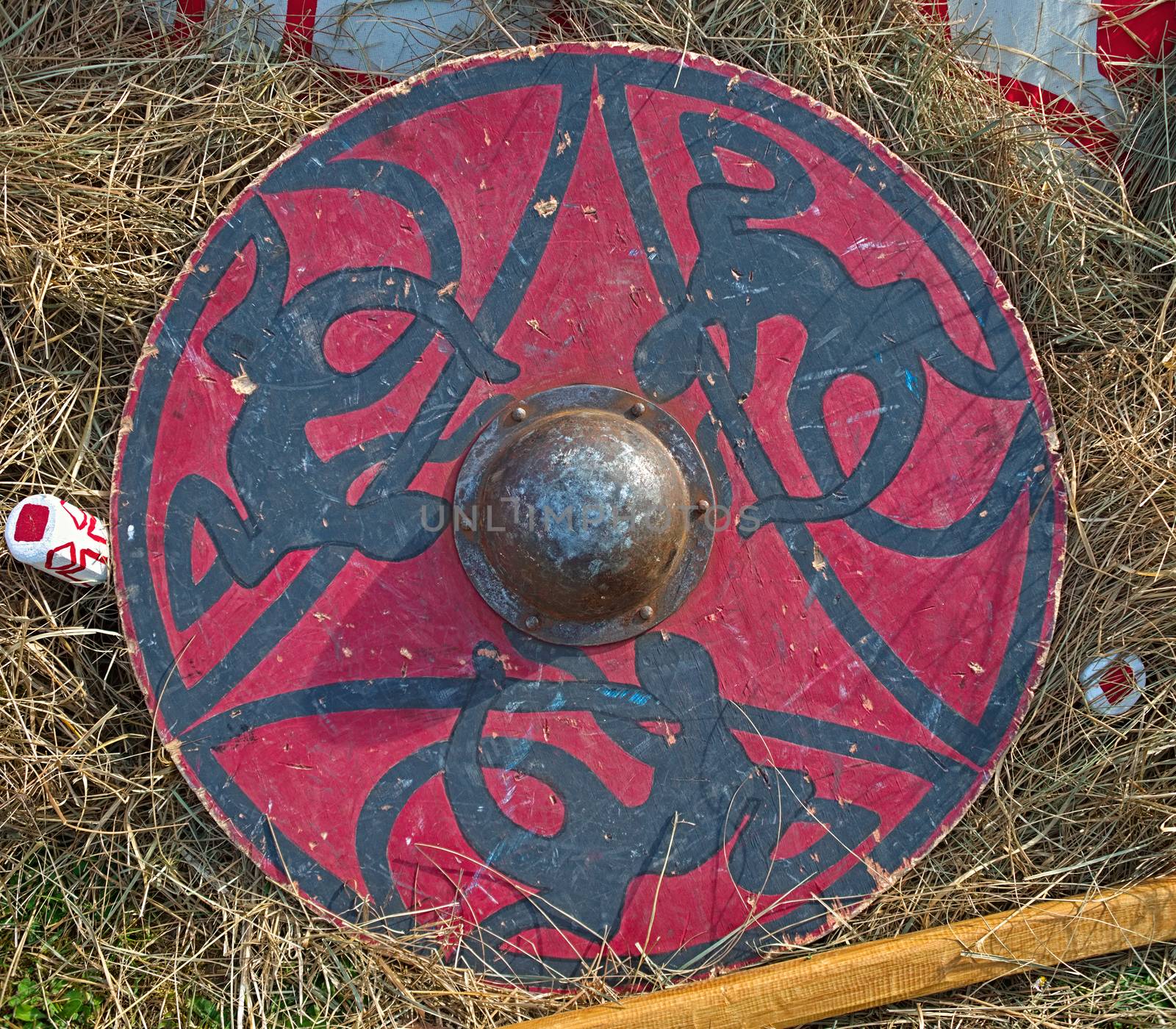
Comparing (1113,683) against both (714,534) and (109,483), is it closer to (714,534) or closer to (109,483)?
(714,534)

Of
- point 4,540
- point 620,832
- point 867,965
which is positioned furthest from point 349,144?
point 867,965

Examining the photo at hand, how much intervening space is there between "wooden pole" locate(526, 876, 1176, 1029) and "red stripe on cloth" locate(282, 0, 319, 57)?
1913 mm

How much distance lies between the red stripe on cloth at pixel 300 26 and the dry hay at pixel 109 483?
0.05 m

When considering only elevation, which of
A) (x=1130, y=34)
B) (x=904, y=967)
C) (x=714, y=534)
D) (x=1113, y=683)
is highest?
(x=1130, y=34)

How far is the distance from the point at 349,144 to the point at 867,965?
1691 mm

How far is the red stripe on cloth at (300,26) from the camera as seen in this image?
1.85m

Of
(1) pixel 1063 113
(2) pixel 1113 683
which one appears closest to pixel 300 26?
(1) pixel 1063 113

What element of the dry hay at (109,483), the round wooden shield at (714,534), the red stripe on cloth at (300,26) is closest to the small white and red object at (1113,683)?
the dry hay at (109,483)

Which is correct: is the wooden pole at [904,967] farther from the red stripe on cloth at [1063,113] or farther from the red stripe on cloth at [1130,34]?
the red stripe on cloth at [1130,34]

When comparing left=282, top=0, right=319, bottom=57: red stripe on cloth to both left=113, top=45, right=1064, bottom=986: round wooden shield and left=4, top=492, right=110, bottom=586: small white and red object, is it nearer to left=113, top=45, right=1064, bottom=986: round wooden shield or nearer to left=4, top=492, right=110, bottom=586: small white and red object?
left=113, top=45, right=1064, bottom=986: round wooden shield

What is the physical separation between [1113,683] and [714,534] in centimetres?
87

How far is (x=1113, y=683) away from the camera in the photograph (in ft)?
5.82

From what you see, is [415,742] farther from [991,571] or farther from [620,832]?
[991,571]

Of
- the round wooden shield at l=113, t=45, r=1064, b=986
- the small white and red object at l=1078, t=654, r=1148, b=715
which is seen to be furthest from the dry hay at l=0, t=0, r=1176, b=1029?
the round wooden shield at l=113, t=45, r=1064, b=986
